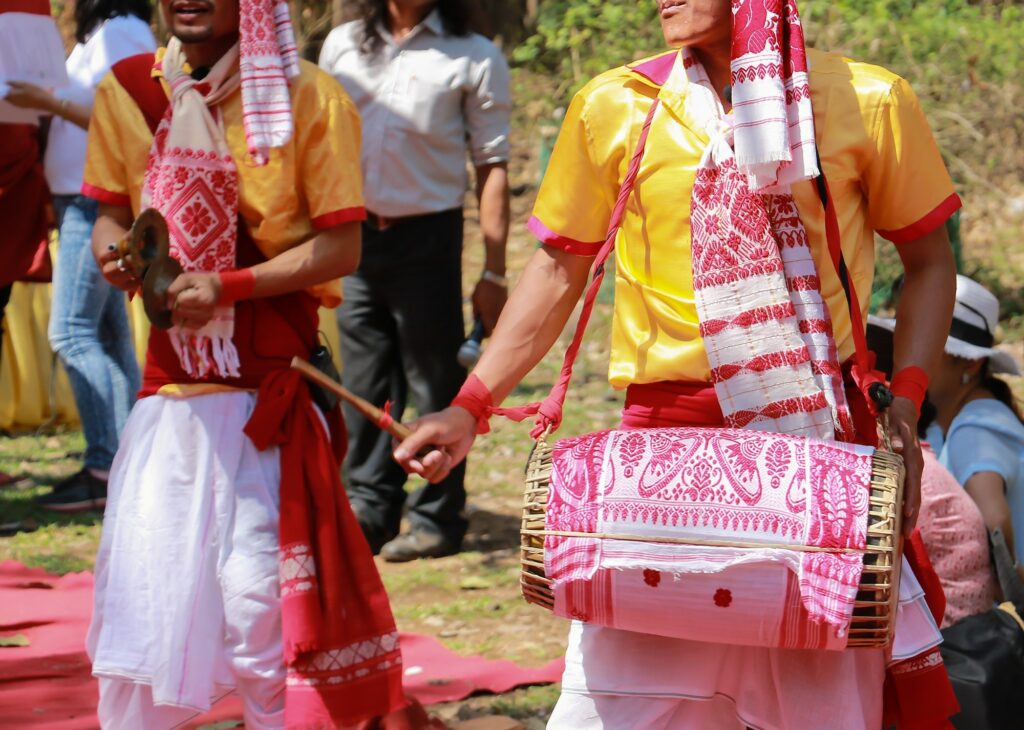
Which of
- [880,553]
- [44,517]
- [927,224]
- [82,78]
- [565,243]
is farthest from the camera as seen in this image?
[44,517]

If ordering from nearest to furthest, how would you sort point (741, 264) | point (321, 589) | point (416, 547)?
point (741, 264), point (321, 589), point (416, 547)

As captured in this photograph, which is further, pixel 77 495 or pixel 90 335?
pixel 77 495

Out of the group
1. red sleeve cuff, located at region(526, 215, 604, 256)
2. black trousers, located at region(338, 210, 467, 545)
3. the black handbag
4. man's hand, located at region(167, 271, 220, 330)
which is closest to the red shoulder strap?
man's hand, located at region(167, 271, 220, 330)

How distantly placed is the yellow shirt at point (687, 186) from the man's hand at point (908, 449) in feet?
0.47

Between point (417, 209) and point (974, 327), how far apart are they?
242cm

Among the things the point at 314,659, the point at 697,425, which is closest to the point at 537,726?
the point at 314,659

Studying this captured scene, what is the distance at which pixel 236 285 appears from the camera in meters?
3.62

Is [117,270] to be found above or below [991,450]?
above

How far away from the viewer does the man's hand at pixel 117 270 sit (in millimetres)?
3623

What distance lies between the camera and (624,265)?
9.25 feet

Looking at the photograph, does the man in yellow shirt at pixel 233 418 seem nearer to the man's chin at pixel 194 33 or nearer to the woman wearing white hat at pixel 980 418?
the man's chin at pixel 194 33

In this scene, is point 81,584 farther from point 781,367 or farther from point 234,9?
point 781,367

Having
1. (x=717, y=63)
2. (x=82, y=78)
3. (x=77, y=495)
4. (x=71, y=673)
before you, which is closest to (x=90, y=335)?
(x=77, y=495)

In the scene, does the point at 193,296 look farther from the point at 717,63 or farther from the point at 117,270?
the point at 717,63
